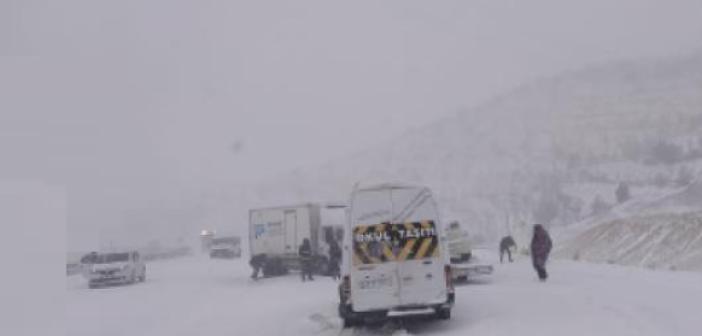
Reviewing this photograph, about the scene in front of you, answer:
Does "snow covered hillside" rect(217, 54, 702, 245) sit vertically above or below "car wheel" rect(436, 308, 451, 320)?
above

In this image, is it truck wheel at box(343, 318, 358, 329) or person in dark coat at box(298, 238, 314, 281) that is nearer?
truck wheel at box(343, 318, 358, 329)

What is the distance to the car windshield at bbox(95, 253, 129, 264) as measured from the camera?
112ft

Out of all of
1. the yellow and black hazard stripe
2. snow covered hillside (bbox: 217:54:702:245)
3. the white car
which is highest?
snow covered hillside (bbox: 217:54:702:245)

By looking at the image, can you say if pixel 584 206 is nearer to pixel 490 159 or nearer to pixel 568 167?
pixel 568 167

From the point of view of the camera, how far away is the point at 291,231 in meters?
32.7

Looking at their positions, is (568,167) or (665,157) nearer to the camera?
(665,157)

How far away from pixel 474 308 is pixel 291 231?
16758 mm

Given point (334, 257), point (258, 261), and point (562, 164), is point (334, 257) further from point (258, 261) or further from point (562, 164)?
point (562, 164)

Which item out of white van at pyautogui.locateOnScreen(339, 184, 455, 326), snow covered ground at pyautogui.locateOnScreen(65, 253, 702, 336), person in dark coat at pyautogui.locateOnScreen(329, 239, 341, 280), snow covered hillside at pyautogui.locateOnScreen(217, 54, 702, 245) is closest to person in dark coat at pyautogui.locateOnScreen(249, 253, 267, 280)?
snow covered ground at pyautogui.locateOnScreen(65, 253, 702, 336)

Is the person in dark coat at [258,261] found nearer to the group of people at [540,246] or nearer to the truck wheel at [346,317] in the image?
the group of people at [540,246]

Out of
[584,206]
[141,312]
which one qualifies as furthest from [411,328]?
[584,206]

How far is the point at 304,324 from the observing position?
53.6 feet

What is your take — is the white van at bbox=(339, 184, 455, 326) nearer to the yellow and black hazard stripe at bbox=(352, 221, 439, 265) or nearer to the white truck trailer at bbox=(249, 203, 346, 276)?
the yellow and black hazard stripe at bbox=(352, 221, 439, 265)

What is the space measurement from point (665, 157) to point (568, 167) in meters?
21.7
